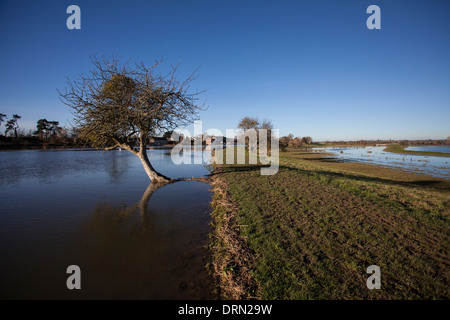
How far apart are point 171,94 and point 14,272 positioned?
32.6 feet

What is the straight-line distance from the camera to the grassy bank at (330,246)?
3.23 metres

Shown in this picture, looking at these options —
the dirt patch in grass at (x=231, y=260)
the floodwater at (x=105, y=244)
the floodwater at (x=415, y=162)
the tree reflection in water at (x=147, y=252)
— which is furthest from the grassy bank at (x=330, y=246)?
the floodwater at (x=415, y=162)

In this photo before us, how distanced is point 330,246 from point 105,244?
244 inches

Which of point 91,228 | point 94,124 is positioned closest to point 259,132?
point 94,124

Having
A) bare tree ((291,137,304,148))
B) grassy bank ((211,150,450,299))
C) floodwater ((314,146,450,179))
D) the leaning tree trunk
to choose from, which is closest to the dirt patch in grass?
grassy bank ((211,150,450,299))

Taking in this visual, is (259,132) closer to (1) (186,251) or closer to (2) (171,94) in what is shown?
(2) (171,94)

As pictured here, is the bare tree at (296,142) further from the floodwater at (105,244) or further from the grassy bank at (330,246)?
the floodwater at (105,244)

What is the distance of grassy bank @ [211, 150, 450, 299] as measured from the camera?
10.6ft

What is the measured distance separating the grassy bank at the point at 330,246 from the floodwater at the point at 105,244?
2.76 ft

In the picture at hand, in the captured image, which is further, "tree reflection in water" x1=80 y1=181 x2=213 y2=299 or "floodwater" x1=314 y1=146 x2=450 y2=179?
"floodwater" x1=314 y1=146 x2=450 y2=179

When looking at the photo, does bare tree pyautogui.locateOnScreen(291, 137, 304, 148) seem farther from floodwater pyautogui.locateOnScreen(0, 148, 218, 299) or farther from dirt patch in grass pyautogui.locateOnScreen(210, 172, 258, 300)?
dirt patch in grass pyautogui.locateOnScreen(210, 172, 258, 300)

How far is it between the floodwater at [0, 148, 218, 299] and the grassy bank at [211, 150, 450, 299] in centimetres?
84

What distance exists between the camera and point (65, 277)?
146 inches

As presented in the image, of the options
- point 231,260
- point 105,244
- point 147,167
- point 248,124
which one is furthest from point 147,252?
point 248,124
